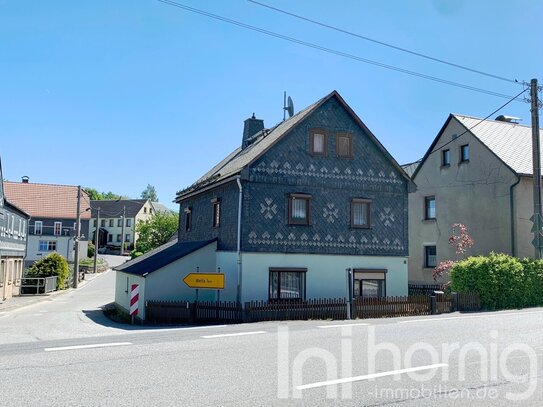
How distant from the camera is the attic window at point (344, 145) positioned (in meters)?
23.5

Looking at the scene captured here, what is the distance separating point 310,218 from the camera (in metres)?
22.4

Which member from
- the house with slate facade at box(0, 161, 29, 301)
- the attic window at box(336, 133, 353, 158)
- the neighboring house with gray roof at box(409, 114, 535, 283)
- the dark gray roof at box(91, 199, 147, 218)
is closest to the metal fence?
the attic window at box(336, 133, 353, 158)

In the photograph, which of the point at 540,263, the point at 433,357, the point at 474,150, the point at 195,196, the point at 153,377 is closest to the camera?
the point at 153,377

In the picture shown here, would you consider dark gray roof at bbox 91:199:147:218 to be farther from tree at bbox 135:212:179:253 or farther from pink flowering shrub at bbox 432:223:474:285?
pink flowering shrub at bbox 432:223:474:285

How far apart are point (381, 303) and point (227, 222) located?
23.7ft

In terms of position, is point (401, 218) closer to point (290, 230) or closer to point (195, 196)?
point (290, 230)

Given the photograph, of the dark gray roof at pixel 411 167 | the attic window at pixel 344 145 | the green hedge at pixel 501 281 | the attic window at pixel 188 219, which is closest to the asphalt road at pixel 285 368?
the green hedge at pixel 501 281

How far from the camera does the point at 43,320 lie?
22172mm

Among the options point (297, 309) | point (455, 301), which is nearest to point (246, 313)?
point (297, 309)

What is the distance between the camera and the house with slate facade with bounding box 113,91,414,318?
21266mm

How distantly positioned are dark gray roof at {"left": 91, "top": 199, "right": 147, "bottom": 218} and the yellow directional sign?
8707 centimetres

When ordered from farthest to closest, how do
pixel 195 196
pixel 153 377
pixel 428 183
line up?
1. pixel 428 183
2. pixel 195 196
3. pixel 153 377

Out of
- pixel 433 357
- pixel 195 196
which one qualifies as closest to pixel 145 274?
pixel 195 196

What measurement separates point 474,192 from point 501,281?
931 cm
